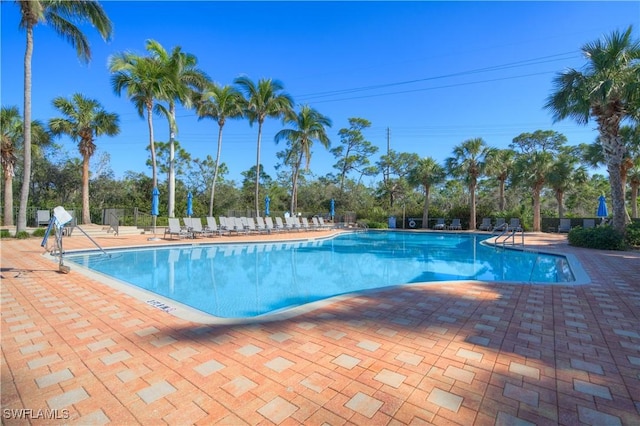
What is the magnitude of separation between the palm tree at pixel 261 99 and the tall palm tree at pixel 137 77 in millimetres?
4764

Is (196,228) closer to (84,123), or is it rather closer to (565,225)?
(84,123)

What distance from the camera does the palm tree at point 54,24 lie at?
1095 cm

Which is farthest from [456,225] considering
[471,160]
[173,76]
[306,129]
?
[173,76]

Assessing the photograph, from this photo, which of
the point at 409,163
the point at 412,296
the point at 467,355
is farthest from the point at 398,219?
the point at 467,355

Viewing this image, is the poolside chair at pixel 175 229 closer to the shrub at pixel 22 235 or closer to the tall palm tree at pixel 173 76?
the tall palm tree at pixel 173 76

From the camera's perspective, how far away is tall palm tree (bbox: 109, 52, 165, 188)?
50.0 ft

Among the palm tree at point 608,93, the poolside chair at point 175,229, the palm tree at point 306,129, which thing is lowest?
the poolside chair at point 175,229

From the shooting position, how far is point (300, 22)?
48.9 feet

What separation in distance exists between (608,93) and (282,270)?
11395 mm

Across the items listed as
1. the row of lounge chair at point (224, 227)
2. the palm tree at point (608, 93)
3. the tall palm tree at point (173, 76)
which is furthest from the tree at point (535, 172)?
the tall palm tree at point (173, 76)

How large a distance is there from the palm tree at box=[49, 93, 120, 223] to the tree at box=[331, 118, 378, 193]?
2012cm

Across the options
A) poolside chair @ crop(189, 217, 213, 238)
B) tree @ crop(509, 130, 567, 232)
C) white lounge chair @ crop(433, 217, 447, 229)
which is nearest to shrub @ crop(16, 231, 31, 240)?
poolside chair @ crop(189, 217, 213, 238)

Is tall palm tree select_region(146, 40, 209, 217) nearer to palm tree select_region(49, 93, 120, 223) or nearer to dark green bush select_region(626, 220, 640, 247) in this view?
palm tree select_region(49, 93, 120, 223)

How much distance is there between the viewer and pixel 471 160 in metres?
21.6
